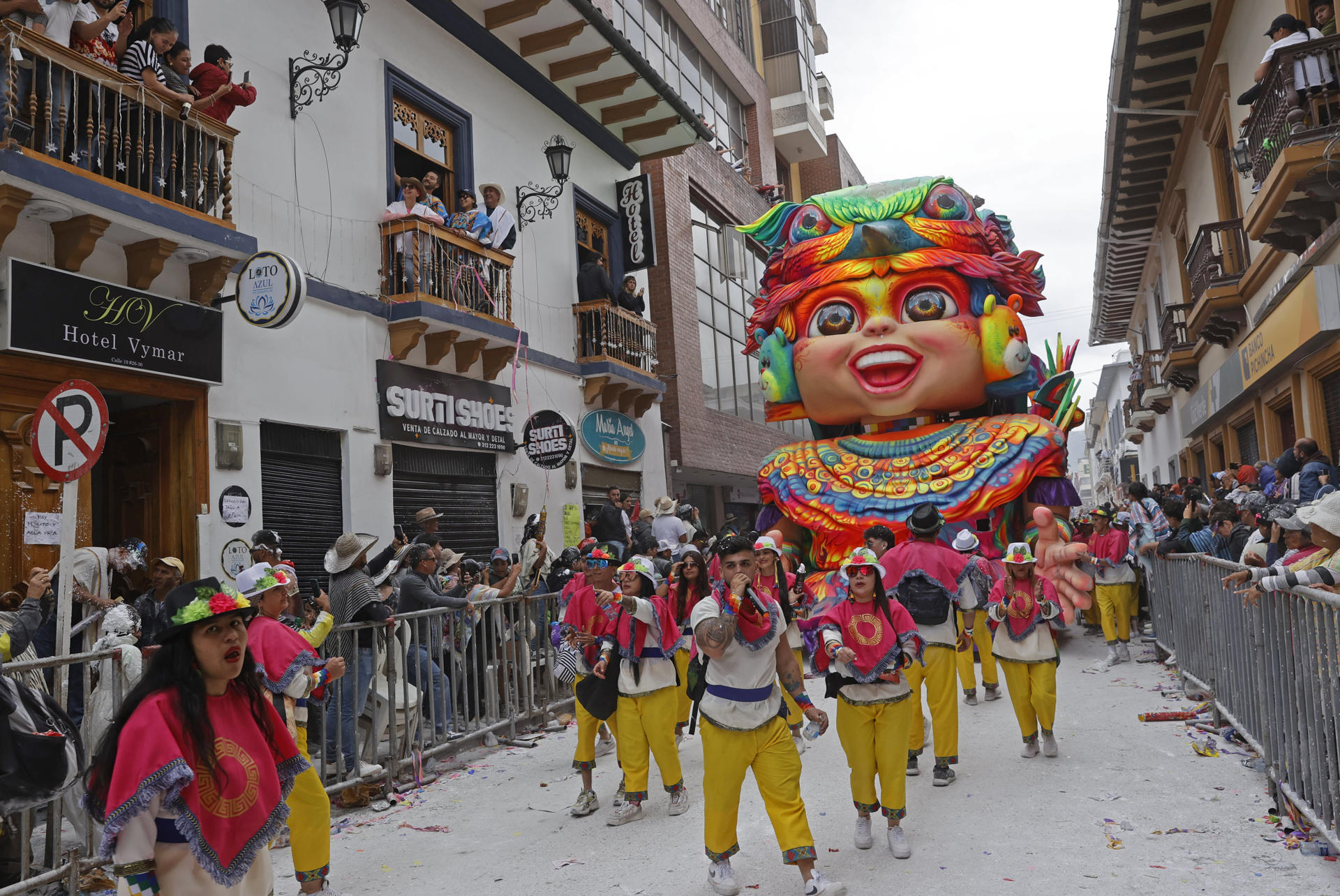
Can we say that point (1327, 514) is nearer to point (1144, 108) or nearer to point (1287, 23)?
point (1287, 23)

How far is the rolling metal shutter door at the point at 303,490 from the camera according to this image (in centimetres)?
905

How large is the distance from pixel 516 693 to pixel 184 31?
619 centimetres

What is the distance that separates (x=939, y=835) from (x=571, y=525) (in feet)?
28.7

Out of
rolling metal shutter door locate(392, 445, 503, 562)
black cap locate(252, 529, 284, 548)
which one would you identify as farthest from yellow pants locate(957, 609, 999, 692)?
black cap locate(252, 529, 284, 548)

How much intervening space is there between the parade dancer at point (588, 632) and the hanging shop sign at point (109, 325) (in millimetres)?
3771

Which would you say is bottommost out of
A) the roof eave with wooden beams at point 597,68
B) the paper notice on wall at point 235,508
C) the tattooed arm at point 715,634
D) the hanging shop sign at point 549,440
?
the tattooed arm at point 715,634

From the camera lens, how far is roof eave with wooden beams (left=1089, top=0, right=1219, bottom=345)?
13.0m

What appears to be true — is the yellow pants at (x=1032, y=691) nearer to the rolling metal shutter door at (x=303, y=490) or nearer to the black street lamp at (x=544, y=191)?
the rolling metal shutter door at (x=303, y=490)

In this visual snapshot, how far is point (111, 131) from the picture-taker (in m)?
7.45

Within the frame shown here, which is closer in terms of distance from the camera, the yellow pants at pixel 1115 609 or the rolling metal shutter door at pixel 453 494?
the yellow pants at pixel 1115 609

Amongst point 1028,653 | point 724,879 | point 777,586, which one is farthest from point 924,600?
point 724,879

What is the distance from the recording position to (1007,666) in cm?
698

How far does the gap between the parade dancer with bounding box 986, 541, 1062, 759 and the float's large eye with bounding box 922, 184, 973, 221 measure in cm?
537

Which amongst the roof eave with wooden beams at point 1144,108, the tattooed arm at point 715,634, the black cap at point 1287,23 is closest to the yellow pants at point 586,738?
the tattooed arm at point 715,634
